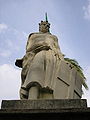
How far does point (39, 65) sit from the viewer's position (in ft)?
25.8

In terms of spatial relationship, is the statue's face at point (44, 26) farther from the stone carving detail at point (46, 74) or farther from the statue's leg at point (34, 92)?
the statue's leg at point (34, 92)

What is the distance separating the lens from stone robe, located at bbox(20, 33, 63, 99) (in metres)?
7.68

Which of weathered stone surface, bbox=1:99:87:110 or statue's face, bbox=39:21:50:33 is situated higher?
statue's face, bbox=39:21:50:33

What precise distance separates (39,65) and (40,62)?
99 mm

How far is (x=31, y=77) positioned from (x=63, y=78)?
30.6 inches

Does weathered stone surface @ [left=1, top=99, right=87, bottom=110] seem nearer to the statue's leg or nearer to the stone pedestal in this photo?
A: the stone pedestal

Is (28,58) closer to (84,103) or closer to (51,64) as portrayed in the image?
(51,64)

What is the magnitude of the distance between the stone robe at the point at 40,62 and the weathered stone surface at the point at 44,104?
688mm

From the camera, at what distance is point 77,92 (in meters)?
8.13

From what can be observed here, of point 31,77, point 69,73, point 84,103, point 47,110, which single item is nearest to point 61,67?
point 69,73
